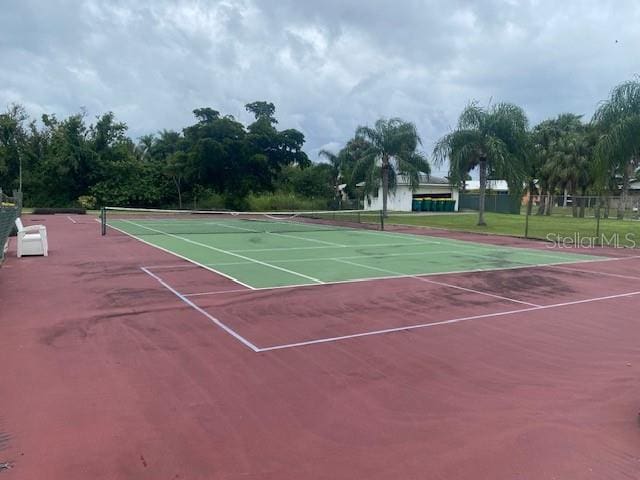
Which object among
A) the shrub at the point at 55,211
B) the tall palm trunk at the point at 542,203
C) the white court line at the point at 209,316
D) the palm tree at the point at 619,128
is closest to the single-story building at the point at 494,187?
the tall palm trunk at the point at 542,203

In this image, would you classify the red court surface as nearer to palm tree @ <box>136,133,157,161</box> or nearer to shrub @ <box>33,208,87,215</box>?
shrub @ <box>33,208,87,215</box>

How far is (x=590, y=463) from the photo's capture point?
389cm

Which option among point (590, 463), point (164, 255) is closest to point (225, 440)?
point (590, 463)

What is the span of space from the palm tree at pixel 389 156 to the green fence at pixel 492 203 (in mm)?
18402

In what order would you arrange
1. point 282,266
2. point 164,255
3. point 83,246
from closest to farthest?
1. point 282,266
2. point 164,255
3. point 83,246

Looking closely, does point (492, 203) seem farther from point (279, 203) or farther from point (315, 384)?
point (315, 384)

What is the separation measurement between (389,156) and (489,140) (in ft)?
27.2

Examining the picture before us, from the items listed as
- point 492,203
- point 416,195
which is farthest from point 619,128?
point 416,195

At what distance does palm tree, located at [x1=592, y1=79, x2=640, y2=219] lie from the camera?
22719 mm

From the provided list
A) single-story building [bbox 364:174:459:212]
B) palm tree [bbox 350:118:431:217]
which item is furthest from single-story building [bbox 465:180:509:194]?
palm tree [bbox 350:118:431:217]

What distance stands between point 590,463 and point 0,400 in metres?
4.91

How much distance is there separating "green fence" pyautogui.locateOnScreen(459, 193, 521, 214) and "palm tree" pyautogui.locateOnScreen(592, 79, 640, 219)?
29.8m

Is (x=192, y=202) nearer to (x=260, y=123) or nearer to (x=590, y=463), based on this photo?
(x=260, y=123)

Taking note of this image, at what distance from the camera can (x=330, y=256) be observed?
15953mm
